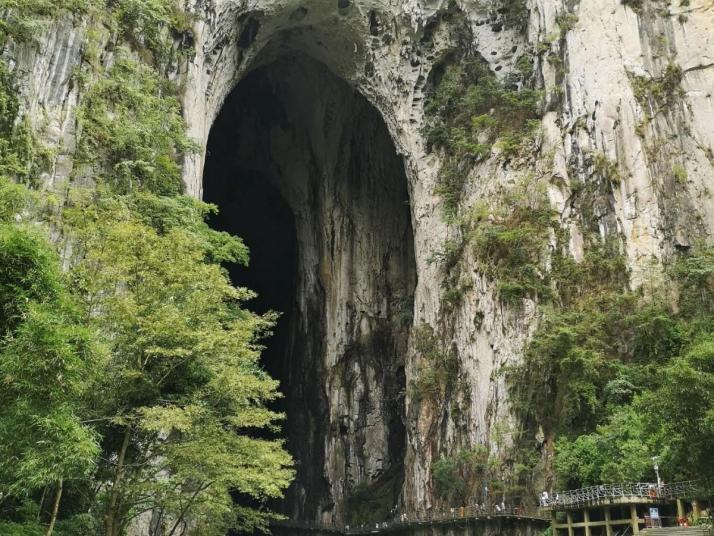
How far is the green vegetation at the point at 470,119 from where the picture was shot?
24.6 m

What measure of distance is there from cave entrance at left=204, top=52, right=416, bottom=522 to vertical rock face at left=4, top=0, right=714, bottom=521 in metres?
0.09

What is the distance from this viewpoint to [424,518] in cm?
2147

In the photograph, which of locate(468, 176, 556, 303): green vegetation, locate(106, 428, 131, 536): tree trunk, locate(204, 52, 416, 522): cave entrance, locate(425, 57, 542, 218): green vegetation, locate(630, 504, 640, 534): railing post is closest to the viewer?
locate(106, 428, 131, 536): tree trunk

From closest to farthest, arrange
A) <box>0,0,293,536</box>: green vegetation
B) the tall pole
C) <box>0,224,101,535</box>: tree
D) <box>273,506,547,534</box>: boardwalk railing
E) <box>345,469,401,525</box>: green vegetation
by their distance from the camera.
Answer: <box>0,224,101,535</box>: tree → <box>0,0,293,536</box>: green vegetation → the tall pole → <box>273,506,547,534</box>: boardwalk railing → <box>345,469,401,525</box>: green vegetation

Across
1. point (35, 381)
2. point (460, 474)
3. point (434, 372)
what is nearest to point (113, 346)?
point (35, 381)

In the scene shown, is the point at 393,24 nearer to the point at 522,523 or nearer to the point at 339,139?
the point at 339,139

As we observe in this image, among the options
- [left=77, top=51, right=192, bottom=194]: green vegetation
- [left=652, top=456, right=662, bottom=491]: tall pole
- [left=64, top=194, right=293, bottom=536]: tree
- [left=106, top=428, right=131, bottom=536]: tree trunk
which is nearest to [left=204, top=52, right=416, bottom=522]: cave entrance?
[left=77, top=51, right=192, bottom=194]: green vegetation

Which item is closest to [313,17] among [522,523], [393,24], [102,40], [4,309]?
[393,24]

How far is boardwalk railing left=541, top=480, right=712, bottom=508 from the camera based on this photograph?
46.7 feet

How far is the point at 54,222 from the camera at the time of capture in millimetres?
15148

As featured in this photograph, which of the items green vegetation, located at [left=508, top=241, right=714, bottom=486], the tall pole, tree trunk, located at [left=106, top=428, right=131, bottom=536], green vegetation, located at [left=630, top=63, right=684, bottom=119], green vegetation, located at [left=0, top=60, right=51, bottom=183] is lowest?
tree trunk, located at [left=106, top=428, right=131, bottom=536]

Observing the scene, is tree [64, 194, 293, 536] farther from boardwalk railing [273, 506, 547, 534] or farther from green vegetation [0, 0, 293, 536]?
boardwalk railing [273, 506, 547, 534]

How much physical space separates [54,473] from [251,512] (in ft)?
19.7

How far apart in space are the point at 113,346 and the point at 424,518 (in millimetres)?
13286
